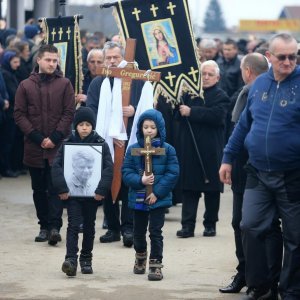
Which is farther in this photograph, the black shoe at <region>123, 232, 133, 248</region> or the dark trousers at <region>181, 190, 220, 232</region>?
the dark trousers at <region>181, 190, 220, 232</region>

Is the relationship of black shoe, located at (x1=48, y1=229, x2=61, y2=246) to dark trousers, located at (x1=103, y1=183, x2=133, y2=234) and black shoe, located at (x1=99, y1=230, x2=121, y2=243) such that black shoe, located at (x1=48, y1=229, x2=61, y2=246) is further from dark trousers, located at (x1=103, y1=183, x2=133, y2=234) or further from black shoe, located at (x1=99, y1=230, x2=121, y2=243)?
dark trousers, located at (x1=103, y1=183, x2=133, y2=234)

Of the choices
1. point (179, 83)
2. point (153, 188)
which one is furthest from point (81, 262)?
point (179, 83)

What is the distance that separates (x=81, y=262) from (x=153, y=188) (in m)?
0.91

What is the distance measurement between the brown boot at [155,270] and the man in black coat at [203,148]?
2.56 m

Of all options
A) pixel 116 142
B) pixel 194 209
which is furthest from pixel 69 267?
pixel 194 209

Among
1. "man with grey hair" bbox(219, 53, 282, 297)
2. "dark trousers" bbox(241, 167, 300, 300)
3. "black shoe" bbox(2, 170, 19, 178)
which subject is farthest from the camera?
"black shoe" bbox(2, 170, 19, 178)

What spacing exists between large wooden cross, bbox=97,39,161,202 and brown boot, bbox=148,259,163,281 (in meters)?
1.81

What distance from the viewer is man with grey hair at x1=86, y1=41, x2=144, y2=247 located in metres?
12.3

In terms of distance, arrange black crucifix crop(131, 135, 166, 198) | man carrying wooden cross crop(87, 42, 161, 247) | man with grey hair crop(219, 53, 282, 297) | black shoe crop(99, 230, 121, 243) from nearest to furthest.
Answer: man with grey hair crop(219, 53, 282, 297), black crucifix crop(131, 135, 166, 198), man carrying wooden cross crop(87, 42, 161, 247), black shoe crop(99, 230, 121, 243)

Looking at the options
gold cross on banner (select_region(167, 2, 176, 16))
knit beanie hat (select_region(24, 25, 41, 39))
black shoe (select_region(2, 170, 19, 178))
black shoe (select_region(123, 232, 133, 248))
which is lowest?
black shoe (select_region(2, 170, 19, 178))

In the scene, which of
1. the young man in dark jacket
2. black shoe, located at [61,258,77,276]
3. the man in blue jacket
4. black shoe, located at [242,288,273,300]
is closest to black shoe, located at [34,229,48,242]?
the young man in dark jacket

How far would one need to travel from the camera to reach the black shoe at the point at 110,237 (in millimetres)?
12547

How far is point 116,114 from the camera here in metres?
12.2

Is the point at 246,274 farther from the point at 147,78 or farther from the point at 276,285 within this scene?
the point at 147,78
